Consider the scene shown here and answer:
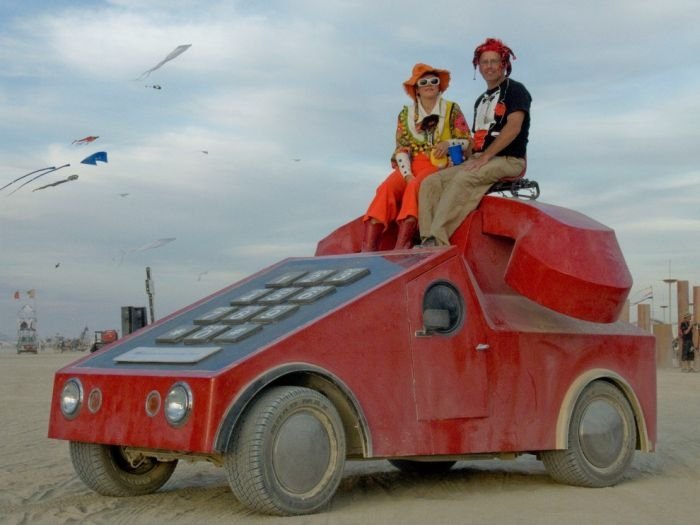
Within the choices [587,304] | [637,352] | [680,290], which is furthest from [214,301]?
[680,290]

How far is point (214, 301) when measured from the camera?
8.37 meters

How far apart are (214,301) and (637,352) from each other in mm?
3467

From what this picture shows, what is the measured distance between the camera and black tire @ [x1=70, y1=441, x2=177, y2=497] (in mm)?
7641

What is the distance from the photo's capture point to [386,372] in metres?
7.25

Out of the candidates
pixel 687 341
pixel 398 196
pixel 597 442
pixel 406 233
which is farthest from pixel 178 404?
pixel 687 341

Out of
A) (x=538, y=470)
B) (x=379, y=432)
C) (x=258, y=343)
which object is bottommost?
(x=538, y=470)

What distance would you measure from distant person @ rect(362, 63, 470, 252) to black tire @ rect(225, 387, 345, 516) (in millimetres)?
2585

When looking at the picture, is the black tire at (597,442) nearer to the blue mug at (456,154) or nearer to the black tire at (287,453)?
the blue mug at (456,154)

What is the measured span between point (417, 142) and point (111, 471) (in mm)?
3777

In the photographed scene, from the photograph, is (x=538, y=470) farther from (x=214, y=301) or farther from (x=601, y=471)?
(x=214, y=301)

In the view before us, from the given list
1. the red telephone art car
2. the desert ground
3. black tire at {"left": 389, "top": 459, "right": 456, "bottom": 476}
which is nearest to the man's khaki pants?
the red telephone art car

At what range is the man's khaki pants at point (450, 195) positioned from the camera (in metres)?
8.70

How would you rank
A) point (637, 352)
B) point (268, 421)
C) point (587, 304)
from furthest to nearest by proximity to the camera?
point (637, 352) → point (587, 304) → point (268, 421)

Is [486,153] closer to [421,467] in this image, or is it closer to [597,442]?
[597,442]
